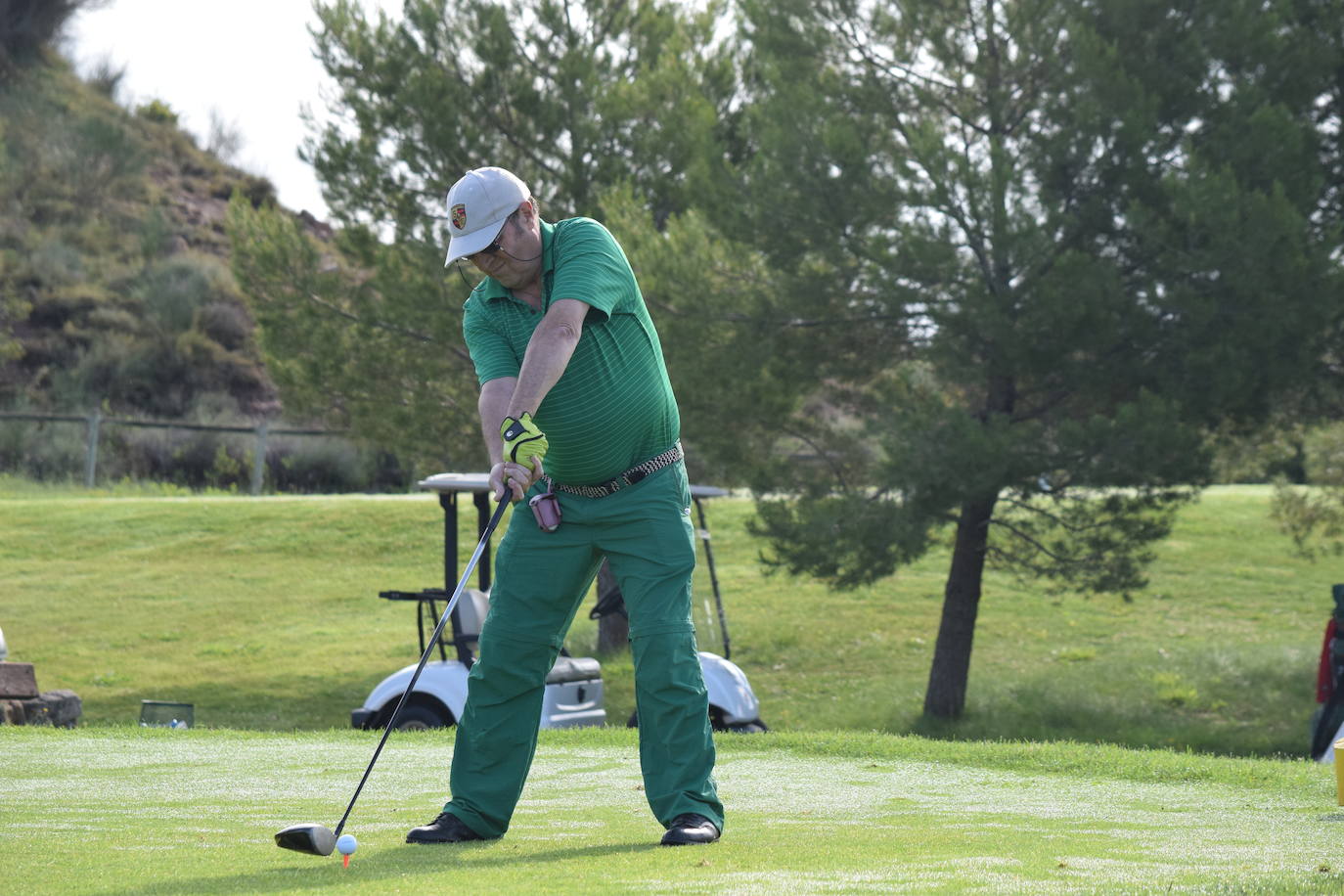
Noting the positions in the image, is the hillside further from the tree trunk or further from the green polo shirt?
the green polo shirt

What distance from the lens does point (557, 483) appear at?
4.61m

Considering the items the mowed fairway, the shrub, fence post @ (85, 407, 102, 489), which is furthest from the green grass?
the shrub

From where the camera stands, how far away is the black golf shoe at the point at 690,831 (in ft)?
13.6

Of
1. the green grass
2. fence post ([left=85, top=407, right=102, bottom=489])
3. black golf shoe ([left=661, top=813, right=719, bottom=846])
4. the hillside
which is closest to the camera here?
black golf shoe ([left=661, top=813, right=719, bottom=846])

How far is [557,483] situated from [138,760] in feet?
11.2

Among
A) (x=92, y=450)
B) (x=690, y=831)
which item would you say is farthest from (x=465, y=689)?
(x=92, y=450)

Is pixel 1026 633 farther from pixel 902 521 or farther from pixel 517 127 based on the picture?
pixel 517 127

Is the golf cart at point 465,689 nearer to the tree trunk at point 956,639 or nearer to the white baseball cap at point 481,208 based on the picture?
the tree trunk at point 956,639

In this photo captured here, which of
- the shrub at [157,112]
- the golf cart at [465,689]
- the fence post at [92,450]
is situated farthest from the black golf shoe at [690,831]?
the shrub at [157,112]

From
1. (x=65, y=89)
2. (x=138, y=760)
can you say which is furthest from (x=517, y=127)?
(x=65, y=89)

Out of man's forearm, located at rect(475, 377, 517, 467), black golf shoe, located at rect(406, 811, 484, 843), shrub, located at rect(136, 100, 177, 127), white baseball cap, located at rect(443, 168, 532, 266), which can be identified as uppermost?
shrub, located at rect(136, 100, 177, 127)

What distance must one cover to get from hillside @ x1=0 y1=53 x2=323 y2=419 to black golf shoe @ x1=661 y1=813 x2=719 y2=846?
39606 mm

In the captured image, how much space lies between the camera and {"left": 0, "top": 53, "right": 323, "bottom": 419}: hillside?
143ft

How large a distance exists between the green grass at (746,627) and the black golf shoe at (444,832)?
33.7 feet
